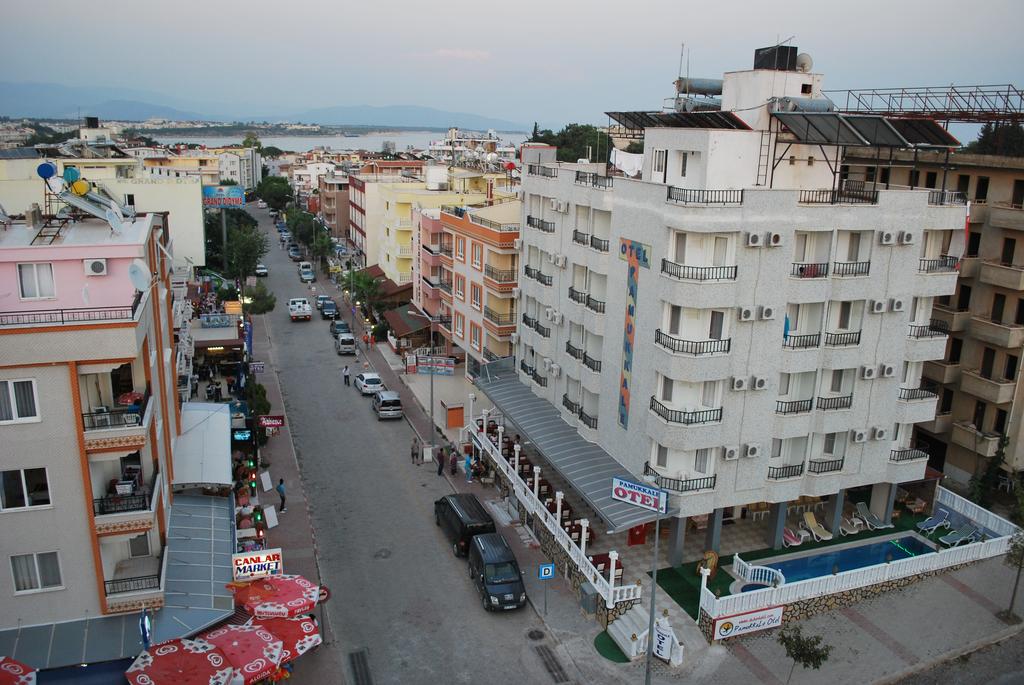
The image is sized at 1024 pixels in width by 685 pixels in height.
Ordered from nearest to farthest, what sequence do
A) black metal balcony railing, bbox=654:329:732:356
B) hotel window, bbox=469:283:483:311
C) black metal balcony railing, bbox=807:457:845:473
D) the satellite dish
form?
1. the satellite dish
2. black metal balcony railing, bbox=654:329:732:356
3. black metal balcony railing, bbox=807:457:845:473
4. hotel window, bbox=469:283:483:311

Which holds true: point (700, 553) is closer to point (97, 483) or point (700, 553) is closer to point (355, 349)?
point (97, 483)

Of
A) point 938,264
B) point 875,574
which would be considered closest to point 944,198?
point 938,264

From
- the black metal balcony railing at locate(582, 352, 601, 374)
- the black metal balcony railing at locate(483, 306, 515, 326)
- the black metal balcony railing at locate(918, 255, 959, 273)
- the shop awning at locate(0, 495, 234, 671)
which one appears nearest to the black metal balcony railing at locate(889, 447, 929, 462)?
the black metal balcony railing at locate(918, 255, 959, 273)

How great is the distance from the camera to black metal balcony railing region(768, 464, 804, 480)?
98.9 ft

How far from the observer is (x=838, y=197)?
100 ft

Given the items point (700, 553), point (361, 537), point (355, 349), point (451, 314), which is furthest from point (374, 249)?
point (700, 553)

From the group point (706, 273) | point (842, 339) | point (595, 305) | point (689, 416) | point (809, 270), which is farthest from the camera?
point (595, 305)


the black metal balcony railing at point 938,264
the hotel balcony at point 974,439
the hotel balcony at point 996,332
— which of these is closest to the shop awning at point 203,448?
the black metal balcony railing at point 938,264

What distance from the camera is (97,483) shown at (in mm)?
23406

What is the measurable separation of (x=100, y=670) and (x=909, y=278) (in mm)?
29754

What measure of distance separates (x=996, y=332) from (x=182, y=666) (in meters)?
35.9

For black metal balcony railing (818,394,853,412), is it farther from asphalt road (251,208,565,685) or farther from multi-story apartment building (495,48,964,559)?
asphalt road (251,208,565,685)

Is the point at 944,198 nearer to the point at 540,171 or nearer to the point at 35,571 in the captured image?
the point at 540,171

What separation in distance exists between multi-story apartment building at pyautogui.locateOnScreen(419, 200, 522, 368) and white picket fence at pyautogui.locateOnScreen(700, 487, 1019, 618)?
22.1 m
